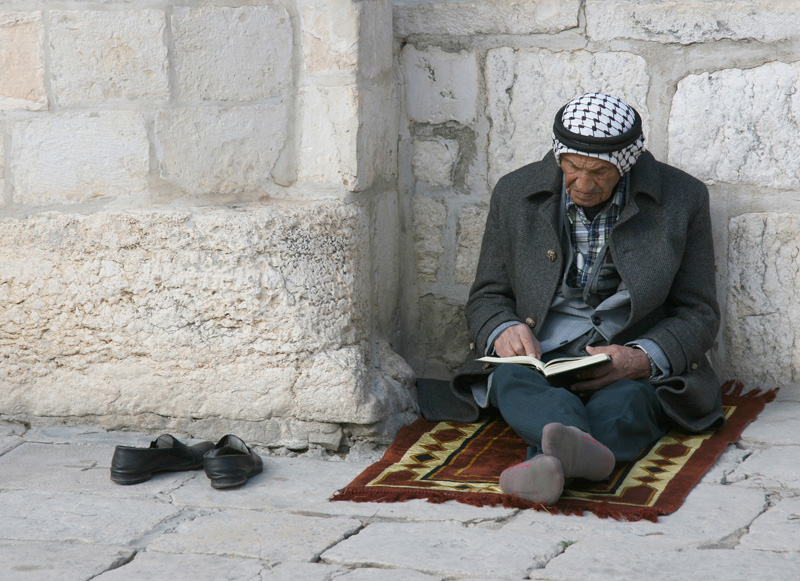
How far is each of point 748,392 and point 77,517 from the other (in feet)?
8.01

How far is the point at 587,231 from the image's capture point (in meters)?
3.41

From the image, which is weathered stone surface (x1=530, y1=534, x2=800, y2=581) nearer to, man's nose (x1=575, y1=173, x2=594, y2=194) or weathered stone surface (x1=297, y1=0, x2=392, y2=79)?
man's nose (x1=575, y1=173, x2=594, y2=194)

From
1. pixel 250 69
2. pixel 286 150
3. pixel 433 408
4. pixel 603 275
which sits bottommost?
pixel 433 408

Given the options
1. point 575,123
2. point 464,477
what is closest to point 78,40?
point 575,123

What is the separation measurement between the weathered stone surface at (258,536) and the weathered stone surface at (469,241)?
5.08 ft

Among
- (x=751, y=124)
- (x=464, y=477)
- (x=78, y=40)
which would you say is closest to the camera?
(x=464, y=477)

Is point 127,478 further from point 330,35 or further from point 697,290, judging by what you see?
point 697,290

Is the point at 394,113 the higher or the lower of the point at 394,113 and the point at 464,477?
the higher

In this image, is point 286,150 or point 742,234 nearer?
point 286,150

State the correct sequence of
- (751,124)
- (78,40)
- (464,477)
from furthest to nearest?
(751,124), (78,40), (464,477)

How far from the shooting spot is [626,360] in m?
3.24

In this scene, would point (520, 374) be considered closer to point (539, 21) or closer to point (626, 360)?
point (626, 360)

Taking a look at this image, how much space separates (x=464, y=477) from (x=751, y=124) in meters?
1.72

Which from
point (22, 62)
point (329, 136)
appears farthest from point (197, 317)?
point (22, 62)
